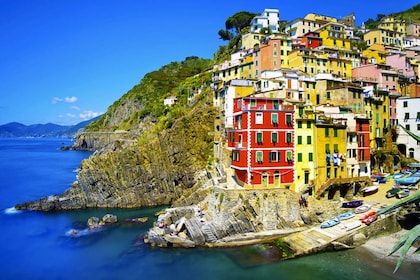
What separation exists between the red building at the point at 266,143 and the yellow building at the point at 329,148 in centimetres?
344

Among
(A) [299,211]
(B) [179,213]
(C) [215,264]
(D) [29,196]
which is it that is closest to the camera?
(C) [215,264]

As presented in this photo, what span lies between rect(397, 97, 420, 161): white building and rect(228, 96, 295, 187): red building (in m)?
24.8

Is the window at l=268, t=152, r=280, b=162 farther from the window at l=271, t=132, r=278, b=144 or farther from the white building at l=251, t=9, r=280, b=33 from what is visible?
the white building at l=251, t=9, r=280, b=33

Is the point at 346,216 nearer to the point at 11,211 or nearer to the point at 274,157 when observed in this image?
the point at 274,157

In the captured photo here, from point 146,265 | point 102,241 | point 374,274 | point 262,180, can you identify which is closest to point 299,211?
point 262,180

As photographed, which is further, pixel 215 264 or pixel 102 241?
pixel 102 241

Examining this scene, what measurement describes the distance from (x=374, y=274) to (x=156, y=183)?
3600cm

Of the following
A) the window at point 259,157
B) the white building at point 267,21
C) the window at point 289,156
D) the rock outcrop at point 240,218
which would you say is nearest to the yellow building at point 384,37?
the white building at point 267,21

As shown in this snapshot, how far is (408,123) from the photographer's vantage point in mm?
55562

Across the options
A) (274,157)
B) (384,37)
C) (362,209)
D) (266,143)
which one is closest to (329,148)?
(274,157)

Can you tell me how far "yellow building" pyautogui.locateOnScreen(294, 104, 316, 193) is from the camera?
42.2 m

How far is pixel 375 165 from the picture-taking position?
52156 mm

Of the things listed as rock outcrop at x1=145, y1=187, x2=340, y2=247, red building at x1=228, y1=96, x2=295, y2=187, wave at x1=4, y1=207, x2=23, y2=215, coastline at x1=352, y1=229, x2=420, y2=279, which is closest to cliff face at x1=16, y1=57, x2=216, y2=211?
wave at x1=4, y1=207, x2=23, y2=215

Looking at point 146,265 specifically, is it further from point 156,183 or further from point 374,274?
point 156,183
